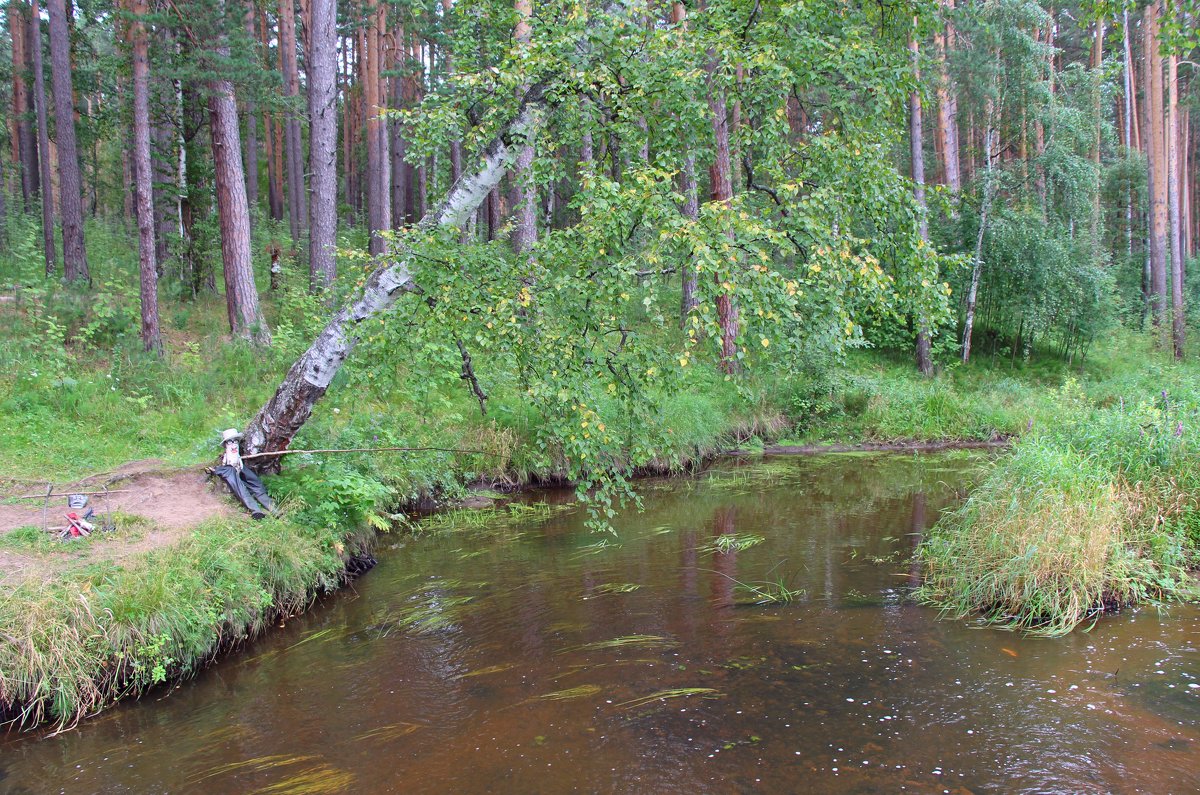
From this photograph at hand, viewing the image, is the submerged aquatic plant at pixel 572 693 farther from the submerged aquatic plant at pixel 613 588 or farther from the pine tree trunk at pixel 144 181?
the pine tree trunk at pixel 144 181

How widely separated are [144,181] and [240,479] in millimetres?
6480

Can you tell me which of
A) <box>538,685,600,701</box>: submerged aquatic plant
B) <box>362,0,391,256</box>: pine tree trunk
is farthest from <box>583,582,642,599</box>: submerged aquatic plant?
<box>362,0,391,256</box>: pine tree trunk

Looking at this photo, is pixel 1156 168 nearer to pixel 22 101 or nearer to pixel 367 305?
pixel 367 305

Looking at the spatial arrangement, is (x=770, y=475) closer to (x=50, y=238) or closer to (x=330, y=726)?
(x=330, y=726)

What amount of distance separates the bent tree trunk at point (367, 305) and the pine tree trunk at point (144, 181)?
17.5 feet

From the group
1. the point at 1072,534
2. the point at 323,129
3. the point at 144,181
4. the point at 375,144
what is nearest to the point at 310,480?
the point at 144,181

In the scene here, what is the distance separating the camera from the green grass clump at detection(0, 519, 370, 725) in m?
4.91

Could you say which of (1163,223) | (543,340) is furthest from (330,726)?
(1163,223)

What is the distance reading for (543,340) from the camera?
6141mm

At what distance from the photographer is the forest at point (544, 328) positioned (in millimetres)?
5656

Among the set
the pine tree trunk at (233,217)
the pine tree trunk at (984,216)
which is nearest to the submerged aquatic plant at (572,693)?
the pine tree trunk at (233,217)

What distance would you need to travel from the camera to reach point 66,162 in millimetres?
13898

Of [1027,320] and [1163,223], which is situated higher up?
[1163,223]

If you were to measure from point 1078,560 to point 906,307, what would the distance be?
7.76 ft
